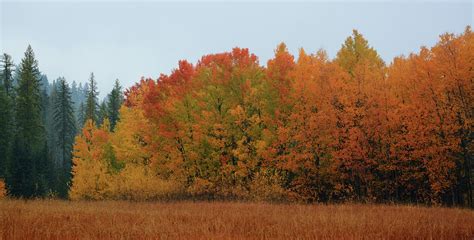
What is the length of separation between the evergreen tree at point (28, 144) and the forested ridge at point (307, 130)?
1066 cm

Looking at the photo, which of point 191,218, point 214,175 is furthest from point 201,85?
point 191,218

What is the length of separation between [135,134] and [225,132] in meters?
9.56

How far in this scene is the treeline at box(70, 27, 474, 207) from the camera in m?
20.3

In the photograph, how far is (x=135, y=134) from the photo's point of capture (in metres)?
30.4

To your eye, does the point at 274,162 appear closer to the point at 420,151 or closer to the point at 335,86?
the point at 335,86

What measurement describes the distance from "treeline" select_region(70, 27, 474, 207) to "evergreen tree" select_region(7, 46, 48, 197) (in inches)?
556

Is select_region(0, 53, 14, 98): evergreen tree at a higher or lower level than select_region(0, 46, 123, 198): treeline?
higher

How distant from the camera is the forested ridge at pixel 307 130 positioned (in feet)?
66.8

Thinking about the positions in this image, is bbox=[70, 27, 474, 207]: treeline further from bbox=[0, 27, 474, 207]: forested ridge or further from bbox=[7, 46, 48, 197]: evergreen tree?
bbox=[7, 46, 48, 197]: evergreen tree

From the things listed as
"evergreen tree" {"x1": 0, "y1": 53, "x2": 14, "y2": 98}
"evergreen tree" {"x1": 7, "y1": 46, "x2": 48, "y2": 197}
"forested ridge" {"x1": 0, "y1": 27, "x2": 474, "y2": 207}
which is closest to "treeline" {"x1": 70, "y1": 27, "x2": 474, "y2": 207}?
"forested ridge" {"x1": 0, "y1": 27, "x2": 474, "y2": 207}

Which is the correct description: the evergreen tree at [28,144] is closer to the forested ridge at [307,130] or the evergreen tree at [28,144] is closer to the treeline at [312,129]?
the forested ridge at [307,130]

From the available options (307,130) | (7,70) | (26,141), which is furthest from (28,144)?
(307,130)

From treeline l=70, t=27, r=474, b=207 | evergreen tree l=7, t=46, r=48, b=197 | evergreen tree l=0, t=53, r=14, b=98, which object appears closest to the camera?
treeline l=70, t=27, r=474, b=207

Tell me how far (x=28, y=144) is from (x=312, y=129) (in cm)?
3290
